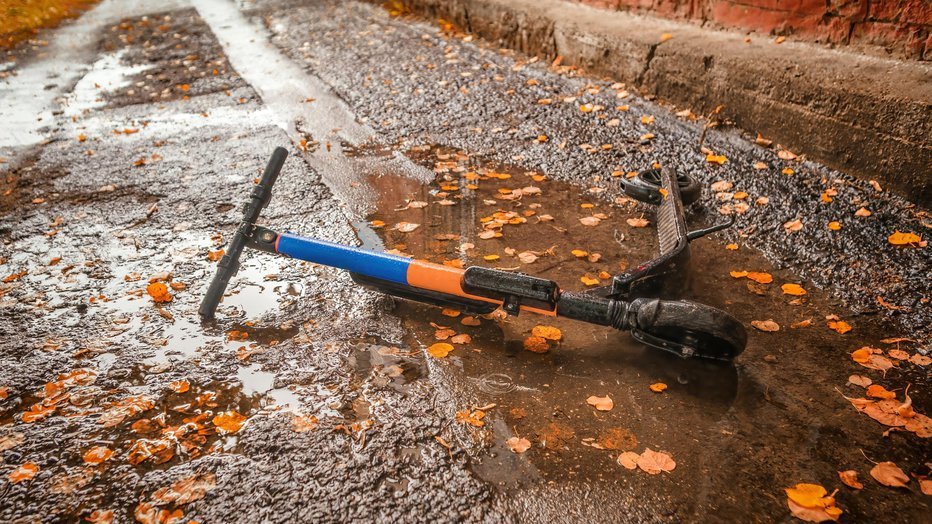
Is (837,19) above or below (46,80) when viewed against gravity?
above

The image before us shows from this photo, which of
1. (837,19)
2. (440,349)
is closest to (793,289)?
(440,349)

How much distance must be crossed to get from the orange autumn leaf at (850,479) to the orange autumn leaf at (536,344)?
3.58 feet

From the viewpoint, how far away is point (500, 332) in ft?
A: 8.59

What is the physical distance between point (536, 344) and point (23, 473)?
190 centimetres

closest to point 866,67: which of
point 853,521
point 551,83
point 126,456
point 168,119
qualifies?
point 551,83

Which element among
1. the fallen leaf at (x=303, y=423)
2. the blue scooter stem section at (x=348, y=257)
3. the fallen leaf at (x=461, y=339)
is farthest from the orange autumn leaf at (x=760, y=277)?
the fallen leaf at (x=303, y=423)

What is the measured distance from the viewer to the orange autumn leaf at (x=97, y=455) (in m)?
2.04

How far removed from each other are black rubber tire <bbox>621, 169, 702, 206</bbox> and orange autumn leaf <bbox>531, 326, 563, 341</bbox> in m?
1.14

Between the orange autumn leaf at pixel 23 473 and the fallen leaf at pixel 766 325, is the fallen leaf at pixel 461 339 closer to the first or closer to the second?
the fallen leaf at pixel 766 325

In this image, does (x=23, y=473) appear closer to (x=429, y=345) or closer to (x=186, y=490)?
(x=186, y=490)

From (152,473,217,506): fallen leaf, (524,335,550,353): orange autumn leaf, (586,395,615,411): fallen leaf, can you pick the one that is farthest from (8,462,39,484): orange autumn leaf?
(586,395,615,411): fallen leaf

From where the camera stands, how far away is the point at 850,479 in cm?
187

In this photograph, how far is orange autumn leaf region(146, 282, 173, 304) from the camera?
116 inches

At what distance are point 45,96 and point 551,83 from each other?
565cm
